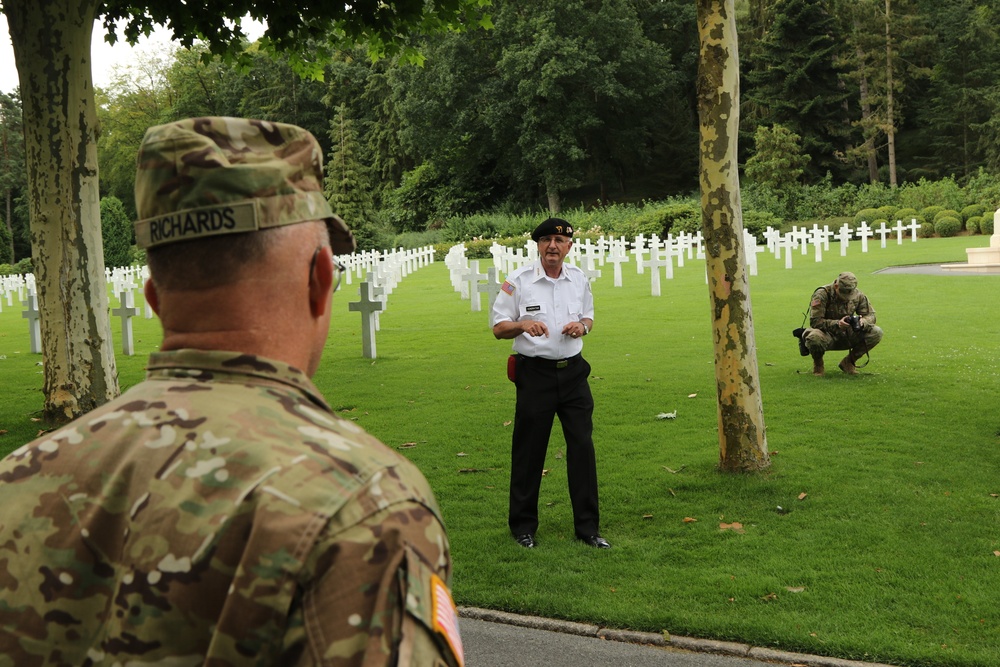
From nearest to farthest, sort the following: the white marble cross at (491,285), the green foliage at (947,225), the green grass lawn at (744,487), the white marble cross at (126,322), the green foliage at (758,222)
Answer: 1. the green grass lawn at (744,487)
2. the white marble cross at (126,322)
3. the white marble cross at (491,285)
4. the green foliage at (947,225)
5. the green foliage at (758,222)

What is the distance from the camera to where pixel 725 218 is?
8.27 meters

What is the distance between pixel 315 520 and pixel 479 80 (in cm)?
6781

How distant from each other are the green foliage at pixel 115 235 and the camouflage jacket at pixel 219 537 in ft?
194

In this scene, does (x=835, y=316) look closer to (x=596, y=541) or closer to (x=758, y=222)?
(x=596, y=541)

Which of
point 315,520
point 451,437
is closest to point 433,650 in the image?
point 315,520

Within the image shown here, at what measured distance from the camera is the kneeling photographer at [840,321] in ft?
41.6

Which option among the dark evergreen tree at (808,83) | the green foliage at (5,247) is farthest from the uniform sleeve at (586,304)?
the green foliage at (5,247)

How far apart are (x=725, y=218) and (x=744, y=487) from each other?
2151mm

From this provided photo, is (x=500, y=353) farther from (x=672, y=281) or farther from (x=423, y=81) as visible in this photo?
(x=423, y=81)

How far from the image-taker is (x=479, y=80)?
2640 inches

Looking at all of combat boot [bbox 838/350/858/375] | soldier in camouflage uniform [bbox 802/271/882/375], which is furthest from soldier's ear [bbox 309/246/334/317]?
combat boot [bbox 838/350/858/375]

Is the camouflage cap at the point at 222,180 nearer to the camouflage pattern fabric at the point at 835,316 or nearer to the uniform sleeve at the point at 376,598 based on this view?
the uniform sleeve at the point at 376,598

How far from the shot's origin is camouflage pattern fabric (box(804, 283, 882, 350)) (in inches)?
502

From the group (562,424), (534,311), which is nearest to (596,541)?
(562,424)
